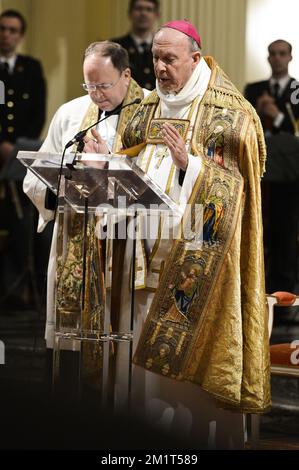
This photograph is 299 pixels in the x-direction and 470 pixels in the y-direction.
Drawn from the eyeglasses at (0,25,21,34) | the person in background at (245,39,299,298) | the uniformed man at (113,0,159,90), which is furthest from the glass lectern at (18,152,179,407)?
→ the eyeglasses at (0,25,21,34)

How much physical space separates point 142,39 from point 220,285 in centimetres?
427

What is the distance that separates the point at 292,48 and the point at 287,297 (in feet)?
11.9

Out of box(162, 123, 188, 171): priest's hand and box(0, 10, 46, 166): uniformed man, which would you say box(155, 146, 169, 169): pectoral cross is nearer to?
box(162, 123, 188, 171): priest's hand

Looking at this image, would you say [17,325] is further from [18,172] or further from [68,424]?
[68,424]

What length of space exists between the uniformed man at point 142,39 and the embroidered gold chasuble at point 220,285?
3689 mm

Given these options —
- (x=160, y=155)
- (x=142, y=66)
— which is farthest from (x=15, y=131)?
(x=160, y=155)

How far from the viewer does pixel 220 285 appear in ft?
12.6

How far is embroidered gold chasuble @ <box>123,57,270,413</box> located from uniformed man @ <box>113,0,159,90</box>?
3.69 meters

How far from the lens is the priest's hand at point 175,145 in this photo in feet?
11.8

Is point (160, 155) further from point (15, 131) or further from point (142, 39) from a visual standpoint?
point (15, 131)

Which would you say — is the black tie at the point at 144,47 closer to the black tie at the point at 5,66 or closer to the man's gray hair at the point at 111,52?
the black tie at the point at 5,66

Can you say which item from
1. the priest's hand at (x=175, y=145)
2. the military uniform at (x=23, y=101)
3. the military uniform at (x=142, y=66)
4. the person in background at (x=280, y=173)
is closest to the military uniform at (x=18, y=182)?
the military uniform at (x=23, y=101)

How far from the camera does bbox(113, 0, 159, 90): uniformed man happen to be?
754cm

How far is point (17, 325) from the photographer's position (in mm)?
7242
